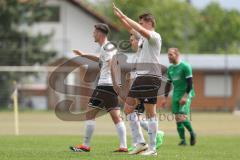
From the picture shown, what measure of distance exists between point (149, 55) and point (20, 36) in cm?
4031

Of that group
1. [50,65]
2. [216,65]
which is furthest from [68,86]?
[216,65]

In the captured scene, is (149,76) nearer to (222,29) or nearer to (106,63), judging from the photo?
(106,63)

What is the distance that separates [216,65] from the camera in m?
52.0

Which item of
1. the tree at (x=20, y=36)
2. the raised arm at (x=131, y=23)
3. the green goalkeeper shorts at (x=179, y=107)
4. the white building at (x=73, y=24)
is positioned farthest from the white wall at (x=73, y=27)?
the raised arm at (x=131, y=23)

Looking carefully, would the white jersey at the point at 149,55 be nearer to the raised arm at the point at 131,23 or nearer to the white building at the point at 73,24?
the raised arm at the point at 131,23

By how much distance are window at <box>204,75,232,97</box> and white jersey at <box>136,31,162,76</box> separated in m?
39.4

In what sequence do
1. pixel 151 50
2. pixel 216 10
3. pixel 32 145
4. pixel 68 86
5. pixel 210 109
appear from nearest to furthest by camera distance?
pixel 151 50 → pixel 32 145 → pixel 68 86 → pixel 210 109 → pixel 216 10

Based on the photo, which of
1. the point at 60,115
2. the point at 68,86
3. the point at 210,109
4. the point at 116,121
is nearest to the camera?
the point at 116,121

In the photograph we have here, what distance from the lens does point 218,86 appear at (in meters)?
52.3

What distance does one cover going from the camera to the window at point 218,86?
169 feet

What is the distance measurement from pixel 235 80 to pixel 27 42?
48.2 ft

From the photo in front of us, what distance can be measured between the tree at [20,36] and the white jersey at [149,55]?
36.0 meters

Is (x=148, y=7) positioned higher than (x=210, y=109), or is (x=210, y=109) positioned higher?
(x=148, y=7)

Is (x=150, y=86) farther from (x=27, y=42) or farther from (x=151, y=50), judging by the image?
(x=27, y=42)
